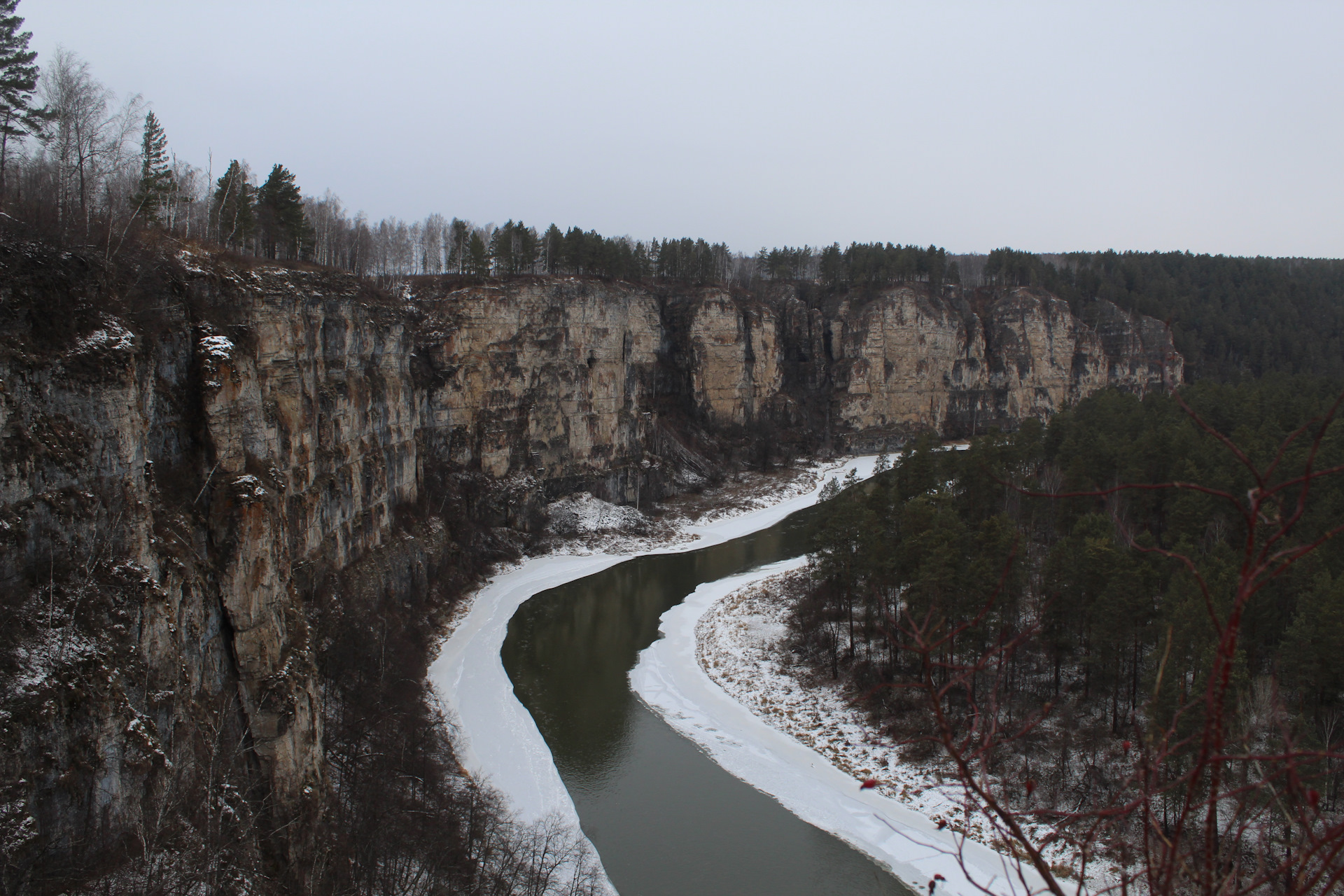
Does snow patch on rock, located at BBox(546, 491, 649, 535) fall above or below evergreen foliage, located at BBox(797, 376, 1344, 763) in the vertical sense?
below

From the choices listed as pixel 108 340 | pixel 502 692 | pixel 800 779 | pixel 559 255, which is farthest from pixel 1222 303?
pixel 108 340

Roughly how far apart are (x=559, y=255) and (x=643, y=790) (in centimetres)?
5089

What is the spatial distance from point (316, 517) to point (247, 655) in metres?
13.4

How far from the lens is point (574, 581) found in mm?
41531

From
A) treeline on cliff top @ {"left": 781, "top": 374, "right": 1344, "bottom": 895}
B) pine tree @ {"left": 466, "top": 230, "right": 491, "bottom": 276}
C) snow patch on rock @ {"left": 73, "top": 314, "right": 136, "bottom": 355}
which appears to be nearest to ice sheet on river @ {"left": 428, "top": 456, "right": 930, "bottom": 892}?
treeline on cliff top @ {"left": 781, "top": 374, "right": 1344, "bottom": 895}

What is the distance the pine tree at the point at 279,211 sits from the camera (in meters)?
39.2

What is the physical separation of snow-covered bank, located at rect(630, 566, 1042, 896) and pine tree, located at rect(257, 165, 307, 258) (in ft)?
89.4

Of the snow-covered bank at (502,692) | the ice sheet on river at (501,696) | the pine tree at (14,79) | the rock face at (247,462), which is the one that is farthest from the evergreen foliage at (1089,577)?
the pine tree at (14,79)

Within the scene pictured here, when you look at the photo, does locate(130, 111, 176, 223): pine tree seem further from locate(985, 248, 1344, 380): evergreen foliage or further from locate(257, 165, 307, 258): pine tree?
locate(985, 248, 1344, 380): evergreen foliage

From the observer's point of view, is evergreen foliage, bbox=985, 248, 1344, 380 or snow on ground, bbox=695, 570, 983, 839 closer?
snow on ground, bbox=695, 570, 983, 839

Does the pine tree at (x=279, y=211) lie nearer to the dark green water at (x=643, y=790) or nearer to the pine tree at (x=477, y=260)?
the pine tree at (x=477, y=260)

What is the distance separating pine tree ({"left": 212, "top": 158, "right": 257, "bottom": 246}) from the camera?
3528 centimetres

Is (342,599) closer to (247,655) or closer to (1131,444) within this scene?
(247,655)

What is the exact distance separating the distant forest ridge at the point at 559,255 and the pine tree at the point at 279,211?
8 centimetres
